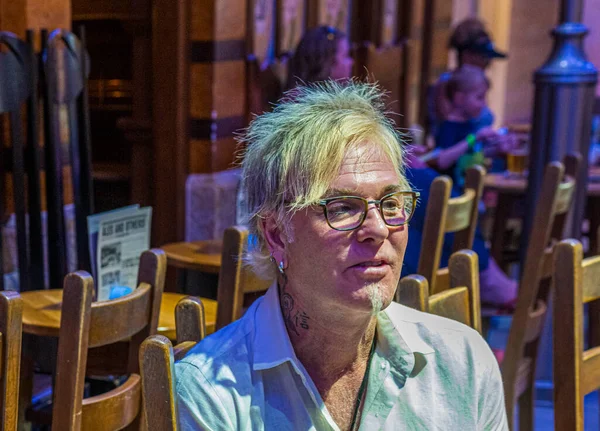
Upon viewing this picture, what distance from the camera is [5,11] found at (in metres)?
3.24

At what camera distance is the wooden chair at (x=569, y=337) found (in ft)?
6.32

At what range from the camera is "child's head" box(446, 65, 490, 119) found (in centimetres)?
525

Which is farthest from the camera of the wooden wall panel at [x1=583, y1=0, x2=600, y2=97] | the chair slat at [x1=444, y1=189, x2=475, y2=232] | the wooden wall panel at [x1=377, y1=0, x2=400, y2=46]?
the wooden wall panel at [x1=583, y1=0, x2=600, y2=97]

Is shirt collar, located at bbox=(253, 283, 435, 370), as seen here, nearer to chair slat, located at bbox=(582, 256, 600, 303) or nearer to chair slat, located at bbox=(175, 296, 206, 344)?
chair slat, located at bbox=(175, 296, 206, 344)

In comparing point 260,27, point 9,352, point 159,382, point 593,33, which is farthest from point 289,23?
point 593,33

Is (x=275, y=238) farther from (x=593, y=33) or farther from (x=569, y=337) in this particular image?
(x=593, y=33)

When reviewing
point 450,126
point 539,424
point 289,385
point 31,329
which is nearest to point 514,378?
point 539,424

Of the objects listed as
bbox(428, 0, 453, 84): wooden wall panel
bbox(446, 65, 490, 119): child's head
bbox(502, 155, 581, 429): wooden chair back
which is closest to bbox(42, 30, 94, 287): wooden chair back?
bbox(502, 155, 581, 429): wooden chair back

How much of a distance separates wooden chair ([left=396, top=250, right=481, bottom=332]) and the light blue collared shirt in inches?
5.8

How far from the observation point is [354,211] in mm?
1476

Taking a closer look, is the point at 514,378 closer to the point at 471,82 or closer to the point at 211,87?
the point at 211,87

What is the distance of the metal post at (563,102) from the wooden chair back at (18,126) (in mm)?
1904

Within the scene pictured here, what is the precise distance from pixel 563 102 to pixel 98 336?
95.6 inches

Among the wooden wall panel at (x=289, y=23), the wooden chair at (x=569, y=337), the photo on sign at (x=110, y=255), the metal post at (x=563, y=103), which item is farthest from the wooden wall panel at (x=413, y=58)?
the wooden chair at (x=569, y=337)
